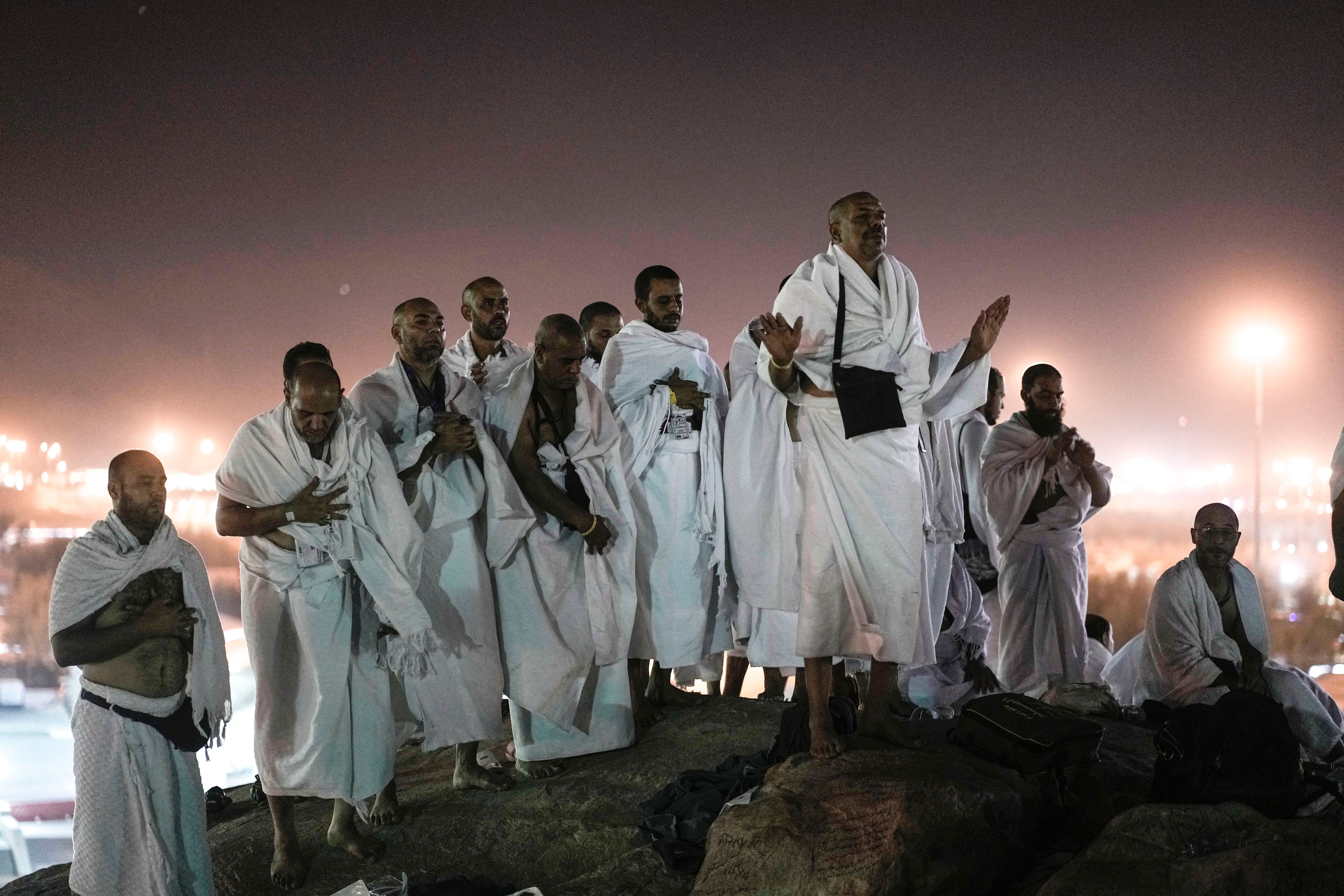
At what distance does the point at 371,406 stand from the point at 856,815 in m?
3.15

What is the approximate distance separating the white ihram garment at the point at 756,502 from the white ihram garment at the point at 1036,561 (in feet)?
7.38

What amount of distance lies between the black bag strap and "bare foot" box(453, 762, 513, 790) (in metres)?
2.86

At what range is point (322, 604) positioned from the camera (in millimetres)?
4750

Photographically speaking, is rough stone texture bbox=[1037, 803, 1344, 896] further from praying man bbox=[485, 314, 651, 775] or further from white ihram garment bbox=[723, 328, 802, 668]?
praying man bbox=[485, 314, 651, 775]

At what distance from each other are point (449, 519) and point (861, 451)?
2.22m

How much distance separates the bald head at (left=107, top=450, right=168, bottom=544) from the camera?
4.35m

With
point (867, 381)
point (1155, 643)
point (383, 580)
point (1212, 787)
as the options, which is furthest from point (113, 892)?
point (1155, 643)

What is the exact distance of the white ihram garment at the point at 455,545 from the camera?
5293 mm

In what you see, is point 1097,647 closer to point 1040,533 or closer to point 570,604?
point 1040,533

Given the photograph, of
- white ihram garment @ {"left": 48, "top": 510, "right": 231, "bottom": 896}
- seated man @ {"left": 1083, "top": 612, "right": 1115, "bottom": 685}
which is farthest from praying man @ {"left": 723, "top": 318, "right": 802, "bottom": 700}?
white ihram garment @ {"left": 48, "top": 510, "right": 231, "bottom": 896}

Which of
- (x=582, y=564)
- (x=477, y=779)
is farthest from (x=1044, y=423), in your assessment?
(x=477, y=779)

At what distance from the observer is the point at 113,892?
430cm

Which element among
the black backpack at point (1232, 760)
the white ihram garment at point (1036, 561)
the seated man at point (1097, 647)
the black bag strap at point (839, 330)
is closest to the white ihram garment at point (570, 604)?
the black bag strap at point (839, 330)

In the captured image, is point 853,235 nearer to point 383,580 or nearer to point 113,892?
point 383,580
